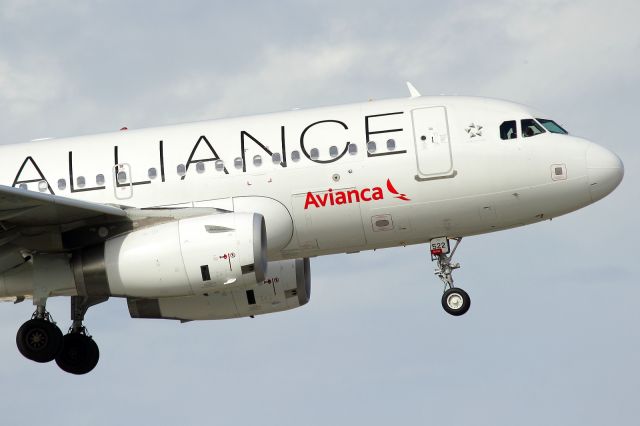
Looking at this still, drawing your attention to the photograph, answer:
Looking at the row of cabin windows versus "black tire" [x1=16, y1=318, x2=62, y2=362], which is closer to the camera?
the row of cabin windows

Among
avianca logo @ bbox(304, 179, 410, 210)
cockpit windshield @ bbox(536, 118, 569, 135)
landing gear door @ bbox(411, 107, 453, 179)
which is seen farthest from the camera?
cockpit windshield @ bbox(536, 118, 569, 135)

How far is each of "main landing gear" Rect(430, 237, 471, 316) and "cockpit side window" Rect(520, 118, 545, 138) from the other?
312 centimetres

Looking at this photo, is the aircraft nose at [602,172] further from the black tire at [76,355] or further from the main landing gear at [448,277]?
the black tire at [76,355]

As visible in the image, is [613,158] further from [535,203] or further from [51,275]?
[51,275]

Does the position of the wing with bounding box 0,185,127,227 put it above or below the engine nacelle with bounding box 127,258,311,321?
above

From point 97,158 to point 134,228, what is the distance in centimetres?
290

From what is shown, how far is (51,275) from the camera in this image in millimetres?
40750

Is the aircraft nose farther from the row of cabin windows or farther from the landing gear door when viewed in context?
the row of cabin windows

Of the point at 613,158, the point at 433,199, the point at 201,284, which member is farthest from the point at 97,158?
the point at 613,158

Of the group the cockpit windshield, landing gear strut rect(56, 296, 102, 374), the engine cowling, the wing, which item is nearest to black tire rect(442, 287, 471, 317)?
the cockpit windshield

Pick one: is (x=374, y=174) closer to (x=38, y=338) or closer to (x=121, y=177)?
(x=121, y=177)

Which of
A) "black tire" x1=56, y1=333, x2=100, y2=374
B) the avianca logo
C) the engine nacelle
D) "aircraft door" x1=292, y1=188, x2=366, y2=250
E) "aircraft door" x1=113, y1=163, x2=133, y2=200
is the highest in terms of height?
"aircraft door" x1=113, y1=163, x2=133, y2=200

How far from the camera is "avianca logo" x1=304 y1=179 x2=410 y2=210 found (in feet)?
134

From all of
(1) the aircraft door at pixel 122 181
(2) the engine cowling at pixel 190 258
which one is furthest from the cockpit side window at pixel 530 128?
(1) the aircraft door at pixel 122 181
